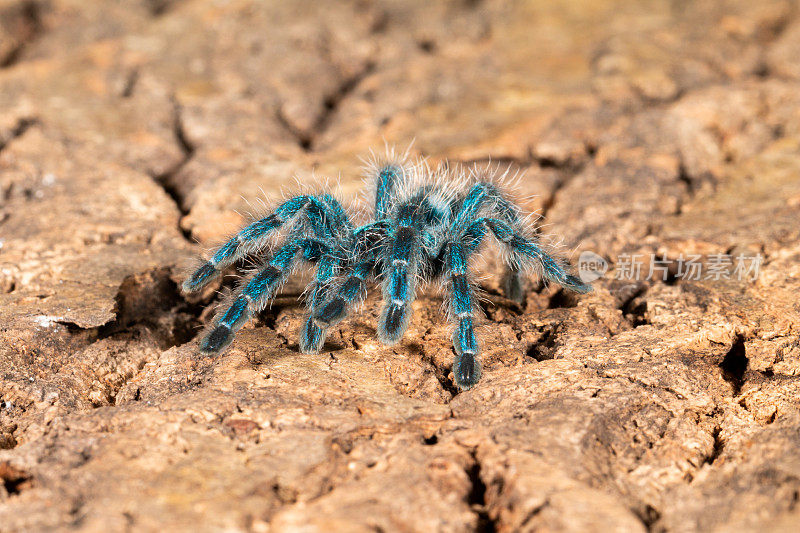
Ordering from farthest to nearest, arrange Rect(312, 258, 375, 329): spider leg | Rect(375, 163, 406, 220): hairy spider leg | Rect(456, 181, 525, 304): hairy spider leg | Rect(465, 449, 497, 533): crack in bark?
Rect(375, 163, 406, 220): hairy spider leg
Rect(456, 181, 525, 304): hairy spider leg
Rect(312, 258, 375, 329): spider leg
Rect(465, 449, 497, 533): crack in bark

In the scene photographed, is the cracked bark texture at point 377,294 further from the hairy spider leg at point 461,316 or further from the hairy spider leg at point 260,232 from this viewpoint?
the hairy spider leg at point 260,232

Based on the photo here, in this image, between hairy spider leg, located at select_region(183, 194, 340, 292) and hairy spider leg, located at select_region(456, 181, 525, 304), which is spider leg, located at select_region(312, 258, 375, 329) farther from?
hairy spider leg, located at select_region(456, 181, 525, 304)

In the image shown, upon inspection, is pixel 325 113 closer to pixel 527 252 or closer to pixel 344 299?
pixel 527 252

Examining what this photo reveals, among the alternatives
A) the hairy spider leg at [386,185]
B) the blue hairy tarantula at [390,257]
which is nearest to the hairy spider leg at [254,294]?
the blue hairy tarantula at [390,257]

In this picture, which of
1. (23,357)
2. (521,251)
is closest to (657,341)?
(521,251)

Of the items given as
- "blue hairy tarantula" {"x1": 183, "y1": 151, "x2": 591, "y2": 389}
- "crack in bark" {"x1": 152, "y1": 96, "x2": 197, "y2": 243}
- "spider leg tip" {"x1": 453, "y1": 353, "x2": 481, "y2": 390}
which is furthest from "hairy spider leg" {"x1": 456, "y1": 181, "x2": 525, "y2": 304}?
"crack in bark" {"x1": 152, "y1": 96, "x2": 197, "y2": 243}

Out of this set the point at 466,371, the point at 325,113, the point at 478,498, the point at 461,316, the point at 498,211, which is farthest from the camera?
the point at 325,113

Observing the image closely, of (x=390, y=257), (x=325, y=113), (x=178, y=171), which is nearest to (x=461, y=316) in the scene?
(x=390, y=257)
